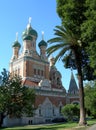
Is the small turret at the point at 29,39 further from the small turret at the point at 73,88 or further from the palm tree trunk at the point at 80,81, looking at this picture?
the palm tree trunk at the point at 80,81

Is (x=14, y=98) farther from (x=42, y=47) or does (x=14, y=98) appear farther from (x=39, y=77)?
(x=42, y=47)

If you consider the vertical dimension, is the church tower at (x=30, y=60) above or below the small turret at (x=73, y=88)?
above

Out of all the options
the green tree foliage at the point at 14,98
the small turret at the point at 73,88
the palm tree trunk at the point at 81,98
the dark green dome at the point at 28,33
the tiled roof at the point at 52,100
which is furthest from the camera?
the small turret at the point at 73,88

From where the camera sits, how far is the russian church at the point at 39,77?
67794 mm

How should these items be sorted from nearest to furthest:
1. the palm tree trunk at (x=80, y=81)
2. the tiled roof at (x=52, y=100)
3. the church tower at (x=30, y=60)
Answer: the palm tree trunk at (x=80, y=81)
the tiled roof at (x=52, y=100)
the church tower at (x=30, y=60)

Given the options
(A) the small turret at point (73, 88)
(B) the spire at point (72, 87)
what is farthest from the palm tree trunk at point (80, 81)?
(B) the spire at point (72, 87)

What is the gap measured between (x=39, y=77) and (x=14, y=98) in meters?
32.4

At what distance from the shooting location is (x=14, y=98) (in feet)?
136

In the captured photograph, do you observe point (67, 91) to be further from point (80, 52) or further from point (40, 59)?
point (80, 52)

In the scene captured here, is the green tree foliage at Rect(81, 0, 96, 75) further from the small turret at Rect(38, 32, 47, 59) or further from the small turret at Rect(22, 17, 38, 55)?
the small turret at Rect(38, 32, 47, 59)

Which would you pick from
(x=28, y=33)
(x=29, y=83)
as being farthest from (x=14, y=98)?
(x=28, y=33)

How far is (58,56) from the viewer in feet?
103

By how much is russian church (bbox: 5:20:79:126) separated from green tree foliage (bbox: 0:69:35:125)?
22.6 m

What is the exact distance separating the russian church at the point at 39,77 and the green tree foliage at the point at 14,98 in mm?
22572
